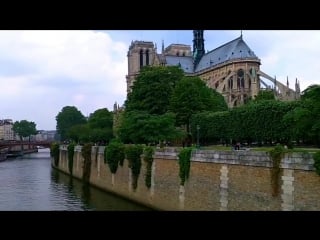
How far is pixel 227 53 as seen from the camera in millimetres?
81000

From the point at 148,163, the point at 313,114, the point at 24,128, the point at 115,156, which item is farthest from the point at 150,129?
the point at 24,128

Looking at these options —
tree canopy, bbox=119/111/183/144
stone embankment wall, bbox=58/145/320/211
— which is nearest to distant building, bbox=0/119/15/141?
tree canopy, bbox=119/111/183/144

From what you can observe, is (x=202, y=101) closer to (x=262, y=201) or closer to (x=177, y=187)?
(x=177, y=187)

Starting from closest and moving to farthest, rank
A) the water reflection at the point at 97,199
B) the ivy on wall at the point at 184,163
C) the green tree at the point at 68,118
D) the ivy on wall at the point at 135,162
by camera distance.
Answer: the ivy on wall at the point at 184,163, the water reflection at the point at 97,199, the ivy on wall at the point at 135,162, the green tree at the point at 68,118

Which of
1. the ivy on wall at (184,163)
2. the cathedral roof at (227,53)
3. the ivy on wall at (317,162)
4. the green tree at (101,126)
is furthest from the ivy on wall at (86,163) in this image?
the cathedral roof at (227,53)

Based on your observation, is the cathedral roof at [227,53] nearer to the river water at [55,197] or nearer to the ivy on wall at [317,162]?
the river water at [55,197]

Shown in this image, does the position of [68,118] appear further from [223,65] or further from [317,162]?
[317,162]

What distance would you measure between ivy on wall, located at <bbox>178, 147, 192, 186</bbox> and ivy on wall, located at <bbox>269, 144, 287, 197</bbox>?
5.55 meters

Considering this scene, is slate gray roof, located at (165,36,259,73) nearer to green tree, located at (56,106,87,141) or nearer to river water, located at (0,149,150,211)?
green tree, located at (56,106,87,141)

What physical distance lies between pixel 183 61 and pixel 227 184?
79.1 m

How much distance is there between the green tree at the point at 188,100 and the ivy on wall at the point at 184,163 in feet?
62.9

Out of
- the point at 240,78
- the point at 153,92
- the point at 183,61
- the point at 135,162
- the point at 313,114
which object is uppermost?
the point at 183,61

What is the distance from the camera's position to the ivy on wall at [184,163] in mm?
18808
